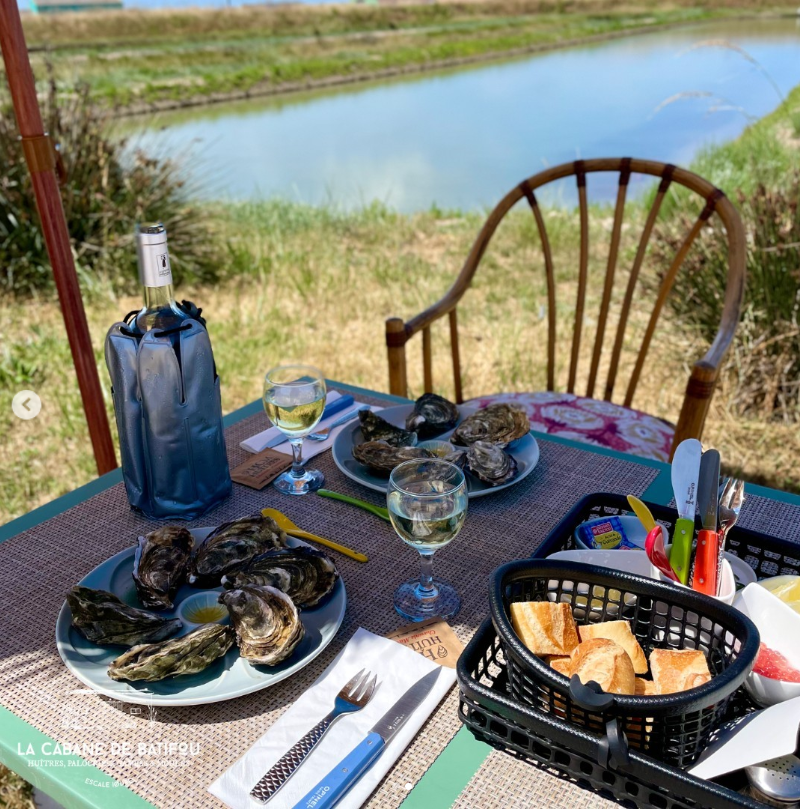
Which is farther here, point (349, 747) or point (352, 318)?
point (352, 318)

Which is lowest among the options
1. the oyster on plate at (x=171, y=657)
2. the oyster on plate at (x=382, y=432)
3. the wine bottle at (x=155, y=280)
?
the oyster on plate at (x=382, y=432)

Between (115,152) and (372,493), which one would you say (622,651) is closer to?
(372,493)

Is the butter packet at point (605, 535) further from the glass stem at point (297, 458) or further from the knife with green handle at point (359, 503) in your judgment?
the glass stem at point (297, 458)

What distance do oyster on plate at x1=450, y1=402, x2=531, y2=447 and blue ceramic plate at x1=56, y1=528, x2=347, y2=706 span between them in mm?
410

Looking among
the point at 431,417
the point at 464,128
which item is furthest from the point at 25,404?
the point at 464,128

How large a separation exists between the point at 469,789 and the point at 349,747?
0.12 m

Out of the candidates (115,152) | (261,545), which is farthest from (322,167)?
(261,545)

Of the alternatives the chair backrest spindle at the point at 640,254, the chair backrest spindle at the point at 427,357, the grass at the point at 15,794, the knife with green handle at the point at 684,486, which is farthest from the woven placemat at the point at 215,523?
the chair backrest spindle at the point at 640,254

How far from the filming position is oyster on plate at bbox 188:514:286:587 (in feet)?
3.05

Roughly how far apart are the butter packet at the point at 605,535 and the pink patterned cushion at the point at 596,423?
790 millimetres

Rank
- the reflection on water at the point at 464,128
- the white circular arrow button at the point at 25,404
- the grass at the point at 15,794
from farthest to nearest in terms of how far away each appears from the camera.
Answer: the reflection on water at the point at 464,128
the grass at the point at 15,794
the white circular arrow button at the point at 25,404

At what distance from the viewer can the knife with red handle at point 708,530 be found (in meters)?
0.76

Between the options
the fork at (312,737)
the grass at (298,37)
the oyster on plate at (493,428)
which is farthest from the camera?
the grass at (298,37)

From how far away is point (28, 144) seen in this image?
56.1 inches
